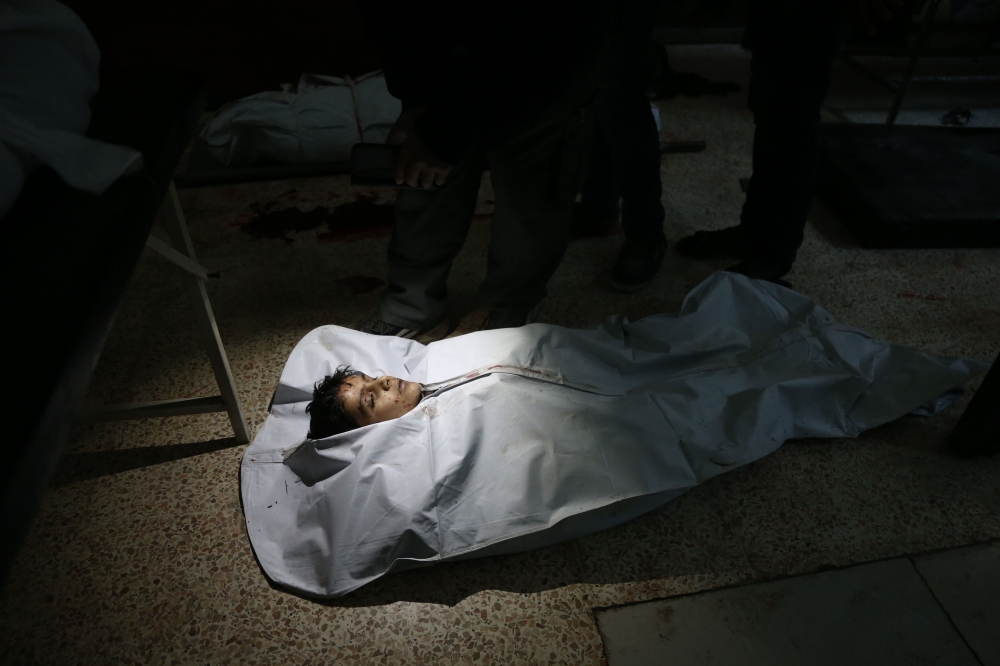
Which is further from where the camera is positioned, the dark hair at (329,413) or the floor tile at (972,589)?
the dark hair at (329,413)

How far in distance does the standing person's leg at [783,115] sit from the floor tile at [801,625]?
0.98 meters

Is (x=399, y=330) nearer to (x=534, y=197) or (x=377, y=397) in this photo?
(x=377, y=397)

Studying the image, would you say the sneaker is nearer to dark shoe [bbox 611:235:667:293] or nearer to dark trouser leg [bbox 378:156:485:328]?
dark trouser leg [bbox 378:156:485:328]

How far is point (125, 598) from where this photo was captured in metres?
1.26

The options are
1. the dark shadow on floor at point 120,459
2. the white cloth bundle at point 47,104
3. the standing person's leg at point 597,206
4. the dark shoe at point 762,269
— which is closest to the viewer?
the white cloth bundle at point 47,104

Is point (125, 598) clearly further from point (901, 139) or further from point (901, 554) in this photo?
point (901, 139)

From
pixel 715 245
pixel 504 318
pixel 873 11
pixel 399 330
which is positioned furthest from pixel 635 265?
pixel 873 11

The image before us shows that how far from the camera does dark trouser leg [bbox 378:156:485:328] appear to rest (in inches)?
63.9

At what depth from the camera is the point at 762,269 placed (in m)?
1.94

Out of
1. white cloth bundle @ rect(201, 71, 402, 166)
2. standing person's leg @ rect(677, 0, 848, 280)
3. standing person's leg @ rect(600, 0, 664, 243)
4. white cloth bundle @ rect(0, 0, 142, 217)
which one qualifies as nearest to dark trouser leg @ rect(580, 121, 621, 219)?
standing person's leg @ rect(600, 0, 664, 243)

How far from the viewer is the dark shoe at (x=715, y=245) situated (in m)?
2.12

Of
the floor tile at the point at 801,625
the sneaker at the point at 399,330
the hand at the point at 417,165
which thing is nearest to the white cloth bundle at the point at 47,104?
the hand at the point at 417,165

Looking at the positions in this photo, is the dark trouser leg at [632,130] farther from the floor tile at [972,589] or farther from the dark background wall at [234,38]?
the dark background wall at [234,38]

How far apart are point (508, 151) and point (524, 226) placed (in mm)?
203
